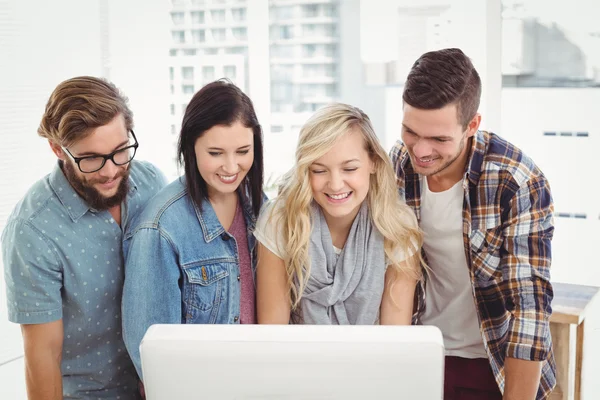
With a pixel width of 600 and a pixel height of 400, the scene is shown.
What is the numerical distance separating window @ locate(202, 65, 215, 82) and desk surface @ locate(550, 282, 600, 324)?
2679mm

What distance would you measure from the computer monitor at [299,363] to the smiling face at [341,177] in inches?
29.4

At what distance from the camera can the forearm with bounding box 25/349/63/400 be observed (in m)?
1.58

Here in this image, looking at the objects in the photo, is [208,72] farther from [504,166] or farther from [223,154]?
[504,166]

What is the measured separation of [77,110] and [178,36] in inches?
110

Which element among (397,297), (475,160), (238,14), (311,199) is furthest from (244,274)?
(238,14)

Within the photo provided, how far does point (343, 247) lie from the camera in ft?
5.80

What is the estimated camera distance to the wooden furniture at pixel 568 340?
77.3 inches

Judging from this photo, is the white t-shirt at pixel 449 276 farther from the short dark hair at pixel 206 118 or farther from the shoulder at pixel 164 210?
the shoulder at pixel 164 210

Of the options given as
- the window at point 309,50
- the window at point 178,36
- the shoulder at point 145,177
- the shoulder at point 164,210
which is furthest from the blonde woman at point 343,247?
the window at point 178,36

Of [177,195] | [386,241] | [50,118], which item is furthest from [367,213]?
[50,118]

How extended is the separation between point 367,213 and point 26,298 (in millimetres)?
863

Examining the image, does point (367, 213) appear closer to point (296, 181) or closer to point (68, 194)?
point (296, 181)

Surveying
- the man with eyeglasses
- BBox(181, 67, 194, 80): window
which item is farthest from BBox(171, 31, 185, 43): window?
the man with eyeglasses

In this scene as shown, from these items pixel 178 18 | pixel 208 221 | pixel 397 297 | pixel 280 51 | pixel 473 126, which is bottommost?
pixel 397 297
